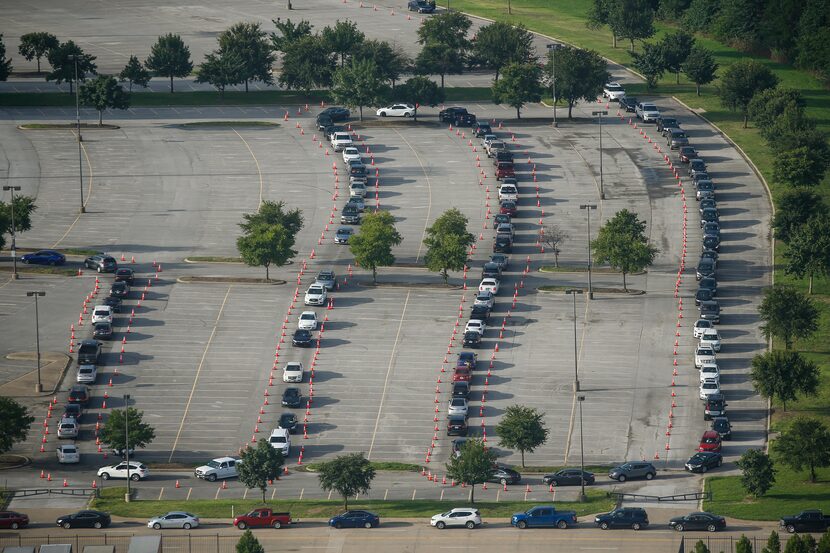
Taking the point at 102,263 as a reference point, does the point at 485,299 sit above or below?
below

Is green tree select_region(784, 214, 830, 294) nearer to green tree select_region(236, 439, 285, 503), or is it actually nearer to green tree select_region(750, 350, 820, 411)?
green tree select_region(750, 350, 820, 411)

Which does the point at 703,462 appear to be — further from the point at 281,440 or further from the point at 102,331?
the point at 102,331

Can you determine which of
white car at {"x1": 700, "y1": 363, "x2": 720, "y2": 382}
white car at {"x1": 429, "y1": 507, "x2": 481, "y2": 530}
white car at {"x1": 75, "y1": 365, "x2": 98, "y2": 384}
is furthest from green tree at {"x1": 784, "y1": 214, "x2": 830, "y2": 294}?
white car at {"x1": 75, "y1": 365, "x2": 98, "y2": 384}

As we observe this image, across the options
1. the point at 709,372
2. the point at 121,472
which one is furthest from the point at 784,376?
the point at 121,472

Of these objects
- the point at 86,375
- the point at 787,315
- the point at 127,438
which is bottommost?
the point at 127,438

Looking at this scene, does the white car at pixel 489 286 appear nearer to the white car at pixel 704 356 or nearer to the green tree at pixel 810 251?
the white car at pixel 704 356

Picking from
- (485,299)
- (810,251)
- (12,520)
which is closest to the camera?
(12,520)

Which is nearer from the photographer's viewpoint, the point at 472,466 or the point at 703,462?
the point at 472,466
